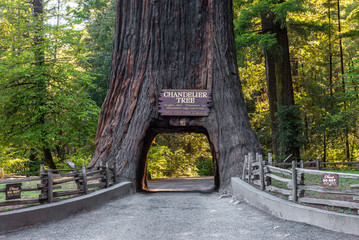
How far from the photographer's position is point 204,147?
31500 millimetres

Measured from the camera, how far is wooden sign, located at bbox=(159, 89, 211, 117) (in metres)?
14.2

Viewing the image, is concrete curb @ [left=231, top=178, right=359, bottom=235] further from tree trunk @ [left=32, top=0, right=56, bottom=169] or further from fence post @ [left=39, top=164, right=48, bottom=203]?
tree trunk @ [left=32, top=0, right=56, bottom=169]

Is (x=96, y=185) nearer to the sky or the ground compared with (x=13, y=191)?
nearer to the ground

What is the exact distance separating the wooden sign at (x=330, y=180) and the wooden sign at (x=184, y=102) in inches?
307

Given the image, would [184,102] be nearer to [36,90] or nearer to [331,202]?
[331,202]

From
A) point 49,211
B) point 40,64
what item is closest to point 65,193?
point 49,211

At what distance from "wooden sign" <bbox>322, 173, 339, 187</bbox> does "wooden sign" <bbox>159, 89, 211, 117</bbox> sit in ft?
25.6

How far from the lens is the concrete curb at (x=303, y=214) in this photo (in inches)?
239

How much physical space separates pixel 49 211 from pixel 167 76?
842 centimetres

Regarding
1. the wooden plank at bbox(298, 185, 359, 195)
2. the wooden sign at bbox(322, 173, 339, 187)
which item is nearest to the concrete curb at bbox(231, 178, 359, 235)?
the wooden plank at bbox(298, 185, 359, 195)

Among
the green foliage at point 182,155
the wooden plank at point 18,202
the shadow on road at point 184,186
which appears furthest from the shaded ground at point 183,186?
the wooden plank at point 18,202

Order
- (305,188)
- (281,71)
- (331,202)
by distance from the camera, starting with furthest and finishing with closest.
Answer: (281,71)
(305,188)
(331,202)

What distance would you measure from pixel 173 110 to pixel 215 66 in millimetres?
2549

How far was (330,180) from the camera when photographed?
6.55m
